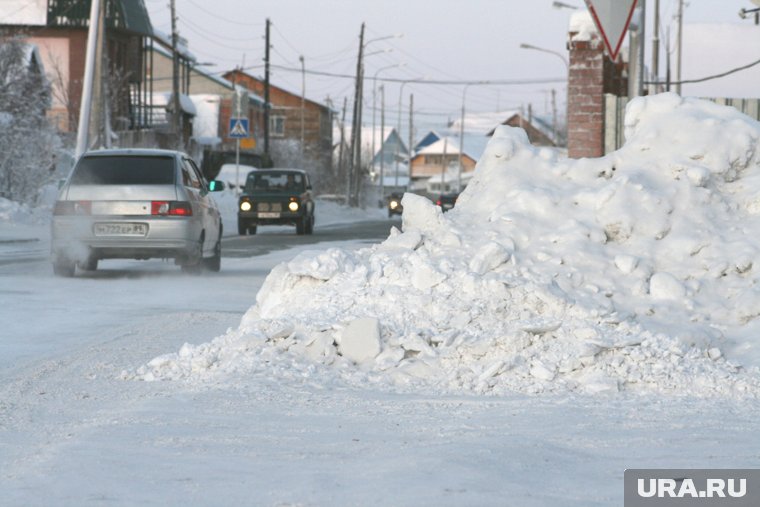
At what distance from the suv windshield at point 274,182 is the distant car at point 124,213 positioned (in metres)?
18.9

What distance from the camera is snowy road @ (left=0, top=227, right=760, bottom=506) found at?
5117 millimetres

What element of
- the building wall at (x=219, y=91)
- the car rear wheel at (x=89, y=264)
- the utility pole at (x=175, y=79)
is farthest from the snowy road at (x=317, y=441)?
the building wall at (x=219, y=91)

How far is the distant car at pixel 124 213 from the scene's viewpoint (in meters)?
16.4

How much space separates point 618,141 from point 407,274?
5605 mm

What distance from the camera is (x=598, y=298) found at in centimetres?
836

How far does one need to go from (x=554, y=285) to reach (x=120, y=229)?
9099 mm

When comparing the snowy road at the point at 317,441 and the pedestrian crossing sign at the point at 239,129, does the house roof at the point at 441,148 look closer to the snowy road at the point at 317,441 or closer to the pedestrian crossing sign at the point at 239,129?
the pedestrian crossing sign at the point at 239,129

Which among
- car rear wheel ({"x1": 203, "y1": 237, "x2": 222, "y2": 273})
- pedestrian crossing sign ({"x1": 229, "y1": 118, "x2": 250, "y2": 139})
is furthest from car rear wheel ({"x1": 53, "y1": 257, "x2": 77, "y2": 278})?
pedestrian crossing sign ({"x1": 229, "y1": 118, "x2": 250, "y2": 139})

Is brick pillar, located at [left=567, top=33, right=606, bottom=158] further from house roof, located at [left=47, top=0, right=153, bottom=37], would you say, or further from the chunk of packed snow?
house roof, located at [left=47, top=0, right=153, bottom=37]

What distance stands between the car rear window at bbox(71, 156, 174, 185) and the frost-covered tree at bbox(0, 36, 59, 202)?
19.5 meters

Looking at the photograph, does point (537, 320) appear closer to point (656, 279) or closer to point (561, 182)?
point (656, 279)

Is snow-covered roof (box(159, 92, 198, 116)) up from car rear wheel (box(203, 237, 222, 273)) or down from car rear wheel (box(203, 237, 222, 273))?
up

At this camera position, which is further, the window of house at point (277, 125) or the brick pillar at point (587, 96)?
the window of house at point (277, 125)

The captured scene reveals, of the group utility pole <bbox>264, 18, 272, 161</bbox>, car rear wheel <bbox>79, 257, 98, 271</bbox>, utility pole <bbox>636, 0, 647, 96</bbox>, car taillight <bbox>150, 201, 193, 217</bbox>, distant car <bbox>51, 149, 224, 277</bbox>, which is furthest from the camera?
utility pole <bbox>264, 18, 272, 161</bbox>
